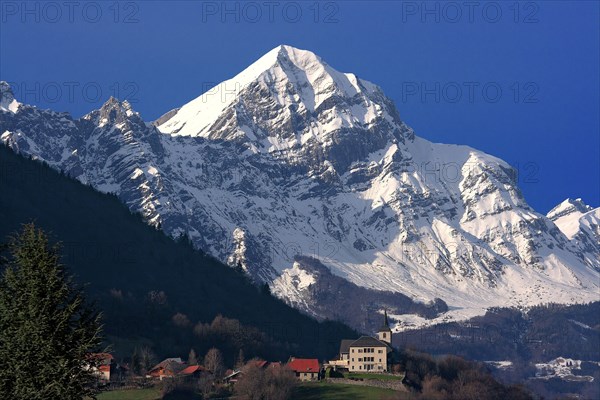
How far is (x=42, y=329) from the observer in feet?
127

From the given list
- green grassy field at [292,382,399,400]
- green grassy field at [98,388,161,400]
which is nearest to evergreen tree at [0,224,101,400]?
green grassy field at [98,388,161,400]

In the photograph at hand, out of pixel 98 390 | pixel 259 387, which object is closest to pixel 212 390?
pixel 259 387

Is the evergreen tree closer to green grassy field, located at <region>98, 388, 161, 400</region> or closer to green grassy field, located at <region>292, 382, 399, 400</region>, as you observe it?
green grassy field, located at <region>98, 388, 161, 400</region>

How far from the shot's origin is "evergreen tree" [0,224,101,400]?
38.2 m

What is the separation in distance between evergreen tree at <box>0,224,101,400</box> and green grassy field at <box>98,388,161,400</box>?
135 m

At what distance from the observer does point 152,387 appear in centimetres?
18575

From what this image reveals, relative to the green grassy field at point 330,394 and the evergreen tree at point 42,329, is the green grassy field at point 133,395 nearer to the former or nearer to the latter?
the green grassy field at point 330,394

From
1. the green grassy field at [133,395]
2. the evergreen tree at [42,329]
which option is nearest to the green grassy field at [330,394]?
the green grassy field at [133,395]

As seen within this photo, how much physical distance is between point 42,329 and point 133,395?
141423 mm

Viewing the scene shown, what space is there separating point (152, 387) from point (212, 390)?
33.2ft

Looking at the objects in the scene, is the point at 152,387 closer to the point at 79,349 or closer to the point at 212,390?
the point at 212,390

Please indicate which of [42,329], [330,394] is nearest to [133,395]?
[330,394]

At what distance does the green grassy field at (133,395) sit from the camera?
173 meters

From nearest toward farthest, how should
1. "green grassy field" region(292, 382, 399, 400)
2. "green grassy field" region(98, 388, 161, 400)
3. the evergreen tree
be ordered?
the evergreen tree < "green grassy field" region(98, 388, 161, 400) < "green grassy field" region(292, 382, 399, 400)
